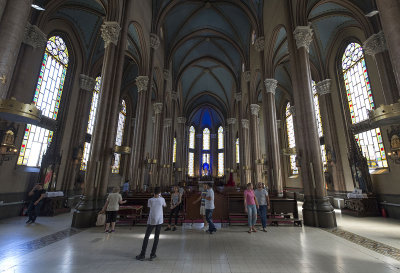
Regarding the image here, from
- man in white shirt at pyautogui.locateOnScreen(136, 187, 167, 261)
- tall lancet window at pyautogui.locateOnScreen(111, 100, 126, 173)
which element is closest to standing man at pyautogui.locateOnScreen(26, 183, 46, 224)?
man in white shirt at pyautogui.locateOnScreen(136, 187, 167, 261)

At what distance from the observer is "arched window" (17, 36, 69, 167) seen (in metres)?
10.9

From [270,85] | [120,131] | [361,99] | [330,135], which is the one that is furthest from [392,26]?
[120,131]

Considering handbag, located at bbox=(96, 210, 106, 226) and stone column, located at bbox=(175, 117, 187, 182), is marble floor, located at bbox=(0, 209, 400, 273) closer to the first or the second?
handbag, located at bbox=(96, 210, 106, 226)

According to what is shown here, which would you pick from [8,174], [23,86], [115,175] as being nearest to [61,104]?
[23,86]

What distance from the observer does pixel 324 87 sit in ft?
48.6

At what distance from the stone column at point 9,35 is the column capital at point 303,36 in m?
10.1

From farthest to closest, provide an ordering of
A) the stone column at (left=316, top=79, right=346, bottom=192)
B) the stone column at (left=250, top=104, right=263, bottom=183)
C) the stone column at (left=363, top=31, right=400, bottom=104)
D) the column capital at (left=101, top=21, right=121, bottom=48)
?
the stone column at (left=250, top=104, right=263, bottom=183) < the stone column at (left=316, top=79, right=346, bottom=192) < the stone column at (left=363, top=31, right=400, bottom=104) < the column capital at (left=101, top=21, right=121, bottom=48)

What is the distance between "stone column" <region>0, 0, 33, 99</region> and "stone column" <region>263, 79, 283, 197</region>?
38.7ft

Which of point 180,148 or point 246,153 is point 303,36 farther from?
point 180,148

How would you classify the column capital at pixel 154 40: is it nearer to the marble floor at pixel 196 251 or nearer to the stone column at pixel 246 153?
the stone column at pixel 246 153

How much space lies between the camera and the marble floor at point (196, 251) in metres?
3.55

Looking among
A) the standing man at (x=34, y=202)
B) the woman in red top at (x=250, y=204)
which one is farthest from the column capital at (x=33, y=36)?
the woman in red top at (x=250, y=204)

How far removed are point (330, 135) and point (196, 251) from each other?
14256 mm

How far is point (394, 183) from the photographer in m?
9.69
